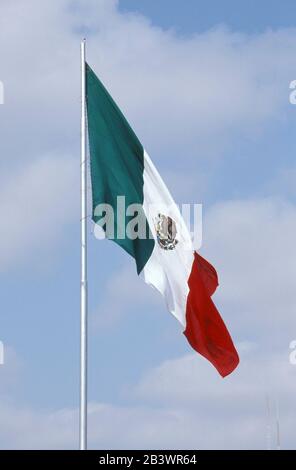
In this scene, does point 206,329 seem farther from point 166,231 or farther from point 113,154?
point 113,154

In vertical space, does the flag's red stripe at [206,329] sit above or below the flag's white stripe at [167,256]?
below

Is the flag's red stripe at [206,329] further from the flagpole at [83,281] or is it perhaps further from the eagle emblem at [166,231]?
the flagpole at [83,281]

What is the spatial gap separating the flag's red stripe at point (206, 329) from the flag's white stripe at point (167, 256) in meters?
0.23

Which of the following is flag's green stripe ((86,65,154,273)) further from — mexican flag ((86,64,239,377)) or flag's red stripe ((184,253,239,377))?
flag's red stripe ((184,253,239,377))

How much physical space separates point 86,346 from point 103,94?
7.47 metres

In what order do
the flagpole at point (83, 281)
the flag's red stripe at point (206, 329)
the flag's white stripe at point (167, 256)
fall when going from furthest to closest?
the flag's red stripe at point (206, 329), the flag's white stripe at point (167, 256), the flagpole at point (83, 281)

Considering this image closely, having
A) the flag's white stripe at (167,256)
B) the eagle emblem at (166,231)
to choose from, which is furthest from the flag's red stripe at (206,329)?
the eagle emblem at (166,231)

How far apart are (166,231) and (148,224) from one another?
763 mm

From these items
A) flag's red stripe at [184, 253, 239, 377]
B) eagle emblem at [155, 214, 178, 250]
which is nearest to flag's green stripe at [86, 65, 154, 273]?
eagle emblem at [155, 214, 178, 250]

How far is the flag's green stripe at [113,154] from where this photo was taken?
32.8 meters

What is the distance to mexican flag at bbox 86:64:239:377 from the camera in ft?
107

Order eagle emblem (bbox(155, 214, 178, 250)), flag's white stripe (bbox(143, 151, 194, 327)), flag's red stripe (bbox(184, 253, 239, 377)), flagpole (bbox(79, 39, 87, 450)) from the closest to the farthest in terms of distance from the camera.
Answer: flagpole (bbox(79, 39, 87, 450)), flag's white stripe (bbox(143, 151, 194, 327)), flag's red stripe (bbox(184, 253, 239, 377)), eagle emblem (bbox(155, 214, 178, 250))
